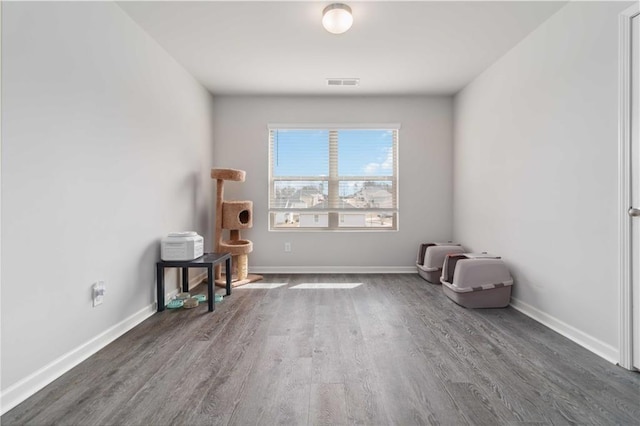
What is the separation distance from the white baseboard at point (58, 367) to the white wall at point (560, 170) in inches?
126

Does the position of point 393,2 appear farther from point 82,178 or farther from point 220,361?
point 220,361

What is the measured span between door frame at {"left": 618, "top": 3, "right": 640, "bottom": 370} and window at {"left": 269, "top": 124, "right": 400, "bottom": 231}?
2569 mm

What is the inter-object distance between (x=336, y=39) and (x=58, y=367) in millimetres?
3024

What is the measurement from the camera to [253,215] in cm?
423

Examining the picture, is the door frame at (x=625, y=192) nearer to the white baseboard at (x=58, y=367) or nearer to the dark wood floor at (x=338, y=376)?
the dark wood floor at (x=338, y=376)

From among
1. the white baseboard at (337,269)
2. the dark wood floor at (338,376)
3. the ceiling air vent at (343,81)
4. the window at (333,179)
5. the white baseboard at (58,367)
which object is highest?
the ceiling air vent at (343,81)

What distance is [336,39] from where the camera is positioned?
2.73 m

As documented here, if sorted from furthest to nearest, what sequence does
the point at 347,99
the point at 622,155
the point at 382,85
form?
the point at 347,99 < the point at 382,85 < the point at 622,155

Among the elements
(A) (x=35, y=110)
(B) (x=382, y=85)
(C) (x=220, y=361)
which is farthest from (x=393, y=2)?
(C) (x=220, y=361)

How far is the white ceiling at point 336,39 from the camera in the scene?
231cm

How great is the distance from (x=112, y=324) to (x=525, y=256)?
3.32m

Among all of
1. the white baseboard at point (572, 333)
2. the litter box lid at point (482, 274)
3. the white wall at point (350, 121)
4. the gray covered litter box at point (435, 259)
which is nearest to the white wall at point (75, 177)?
the white wall at point (350, 121)

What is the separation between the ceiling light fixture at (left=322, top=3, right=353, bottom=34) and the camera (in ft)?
7.39

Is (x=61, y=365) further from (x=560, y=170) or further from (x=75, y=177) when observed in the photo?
(x=560, y=170)
